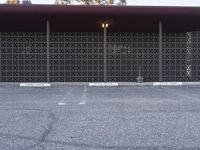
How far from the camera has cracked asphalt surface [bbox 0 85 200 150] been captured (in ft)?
23.9

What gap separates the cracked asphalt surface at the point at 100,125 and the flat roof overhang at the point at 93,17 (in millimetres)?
7146

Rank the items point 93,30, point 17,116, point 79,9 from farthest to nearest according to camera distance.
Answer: point 93,30 < point 79,9 < point 17,116

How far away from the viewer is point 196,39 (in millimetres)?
27078

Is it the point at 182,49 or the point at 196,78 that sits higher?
the point at 182,49

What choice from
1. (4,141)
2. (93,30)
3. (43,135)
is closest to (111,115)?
(43,135)

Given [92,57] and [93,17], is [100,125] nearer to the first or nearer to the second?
[93,17]

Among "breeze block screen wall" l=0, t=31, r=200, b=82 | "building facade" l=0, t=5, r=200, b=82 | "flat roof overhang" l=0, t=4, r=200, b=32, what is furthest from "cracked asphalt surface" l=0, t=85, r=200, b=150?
"breeze block screen wall" l=0, t=31, r=200, b=82

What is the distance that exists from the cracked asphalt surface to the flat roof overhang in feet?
23.4

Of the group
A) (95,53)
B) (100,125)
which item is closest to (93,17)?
(95,53)

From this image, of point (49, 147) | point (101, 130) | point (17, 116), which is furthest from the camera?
point (17, 116)

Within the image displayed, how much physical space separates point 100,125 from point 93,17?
41.2ft

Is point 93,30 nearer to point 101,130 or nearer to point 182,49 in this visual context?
point 182,49

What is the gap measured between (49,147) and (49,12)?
13255 millimetres

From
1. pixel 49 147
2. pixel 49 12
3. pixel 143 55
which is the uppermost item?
pixel 49 12
